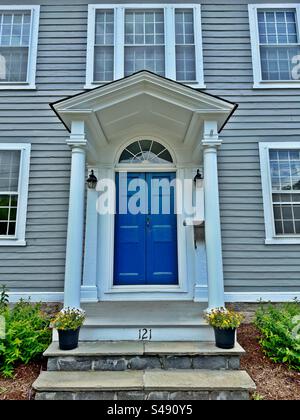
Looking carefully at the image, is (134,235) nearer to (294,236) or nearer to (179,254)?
(179,254)

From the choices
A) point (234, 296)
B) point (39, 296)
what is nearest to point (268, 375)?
point (234, 296)

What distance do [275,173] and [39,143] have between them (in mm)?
4235

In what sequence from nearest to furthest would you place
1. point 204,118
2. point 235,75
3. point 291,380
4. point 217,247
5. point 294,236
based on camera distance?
point 291,380 → point 217,247 → point 204,118 → point 294,236 → point 235,75

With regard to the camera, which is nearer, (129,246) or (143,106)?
(143,106)

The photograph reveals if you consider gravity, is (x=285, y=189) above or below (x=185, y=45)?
below

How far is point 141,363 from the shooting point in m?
3.08

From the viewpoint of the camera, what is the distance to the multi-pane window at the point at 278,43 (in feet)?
17.6

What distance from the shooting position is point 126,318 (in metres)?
3.69

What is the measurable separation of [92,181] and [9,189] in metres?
1.51

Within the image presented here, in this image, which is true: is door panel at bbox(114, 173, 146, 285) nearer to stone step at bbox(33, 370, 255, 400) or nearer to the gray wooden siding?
the gray wooden siding

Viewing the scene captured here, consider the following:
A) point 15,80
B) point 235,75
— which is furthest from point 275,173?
point 15,80

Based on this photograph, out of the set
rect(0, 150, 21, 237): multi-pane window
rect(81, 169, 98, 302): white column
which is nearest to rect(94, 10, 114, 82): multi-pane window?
rect(0, 150, 21, 237): multi-pane window

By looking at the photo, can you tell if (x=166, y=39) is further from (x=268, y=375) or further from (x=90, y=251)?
(x=268, y=375)

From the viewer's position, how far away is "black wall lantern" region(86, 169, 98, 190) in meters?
4.85
